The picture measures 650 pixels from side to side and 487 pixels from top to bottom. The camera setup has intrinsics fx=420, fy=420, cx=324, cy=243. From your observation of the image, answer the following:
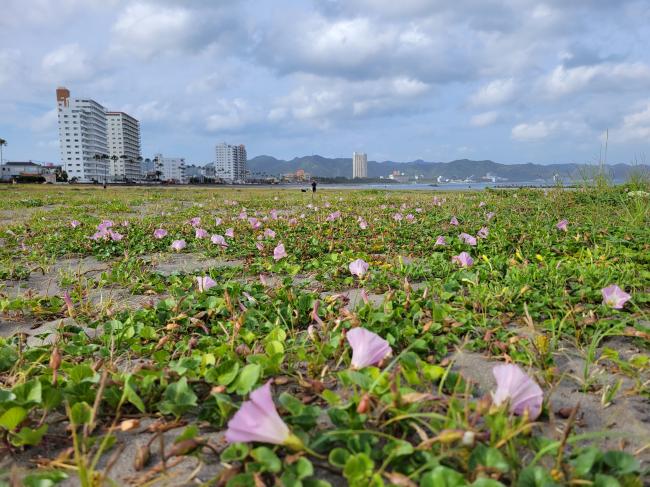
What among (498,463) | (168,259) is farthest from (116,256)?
(498,463)

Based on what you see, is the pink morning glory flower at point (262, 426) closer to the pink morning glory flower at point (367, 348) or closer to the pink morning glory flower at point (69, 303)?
the pink morning glory flower at point (367, 348)

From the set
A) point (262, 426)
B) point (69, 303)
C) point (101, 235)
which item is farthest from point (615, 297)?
point (101, 235)

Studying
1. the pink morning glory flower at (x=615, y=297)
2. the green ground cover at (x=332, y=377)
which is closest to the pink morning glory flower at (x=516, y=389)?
the green ground cover at (x=332, y=377)

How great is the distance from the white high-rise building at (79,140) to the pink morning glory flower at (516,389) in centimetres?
14577

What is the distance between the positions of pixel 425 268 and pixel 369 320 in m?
1.37

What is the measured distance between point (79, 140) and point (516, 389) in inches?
6075

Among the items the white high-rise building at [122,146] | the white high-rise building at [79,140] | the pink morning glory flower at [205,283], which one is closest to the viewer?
the pink morning glory flower at [205,283]

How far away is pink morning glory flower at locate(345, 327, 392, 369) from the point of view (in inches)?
56.7

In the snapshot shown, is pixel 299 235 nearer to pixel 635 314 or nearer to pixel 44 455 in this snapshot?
pixel 635 314

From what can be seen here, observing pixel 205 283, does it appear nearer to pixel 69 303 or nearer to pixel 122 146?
pixel 69 303

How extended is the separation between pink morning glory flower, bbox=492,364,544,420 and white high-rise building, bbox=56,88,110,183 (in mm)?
145769

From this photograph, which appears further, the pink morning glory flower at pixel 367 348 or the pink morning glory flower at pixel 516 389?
the pink morning glory flower at pixel 367 348

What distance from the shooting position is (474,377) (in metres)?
1.64

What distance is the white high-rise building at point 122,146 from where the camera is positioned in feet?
487
